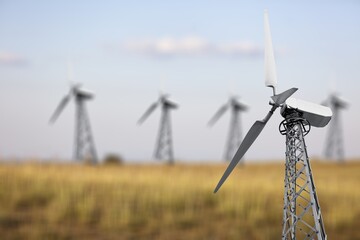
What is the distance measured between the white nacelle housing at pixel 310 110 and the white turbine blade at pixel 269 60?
91cm

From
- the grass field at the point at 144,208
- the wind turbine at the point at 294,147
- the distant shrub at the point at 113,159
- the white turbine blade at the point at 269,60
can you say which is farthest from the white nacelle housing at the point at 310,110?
the distant shrub at the point at 113,159

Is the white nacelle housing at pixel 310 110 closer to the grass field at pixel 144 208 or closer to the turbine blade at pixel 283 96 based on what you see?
the turbine blade at pixel 283 96

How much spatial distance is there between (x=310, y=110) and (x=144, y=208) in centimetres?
1354

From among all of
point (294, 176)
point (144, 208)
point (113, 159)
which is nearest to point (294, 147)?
point (294, 176)

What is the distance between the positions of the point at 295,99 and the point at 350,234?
13130 millimetres

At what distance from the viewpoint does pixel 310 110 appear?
8.93m

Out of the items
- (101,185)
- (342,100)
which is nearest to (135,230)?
(101,185)

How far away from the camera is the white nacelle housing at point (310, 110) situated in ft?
29.1

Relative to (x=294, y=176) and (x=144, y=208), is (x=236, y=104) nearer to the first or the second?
(x=144, y=208)

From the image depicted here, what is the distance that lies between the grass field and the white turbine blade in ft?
35.1

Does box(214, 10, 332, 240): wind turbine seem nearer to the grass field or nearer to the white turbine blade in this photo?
the white turbine blade

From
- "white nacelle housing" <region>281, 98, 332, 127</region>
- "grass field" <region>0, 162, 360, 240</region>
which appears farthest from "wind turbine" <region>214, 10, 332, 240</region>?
"grass field" <region>0, 162, 360, 240</region>

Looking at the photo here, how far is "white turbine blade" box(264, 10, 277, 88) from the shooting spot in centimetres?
977

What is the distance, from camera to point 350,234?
20375 mm
